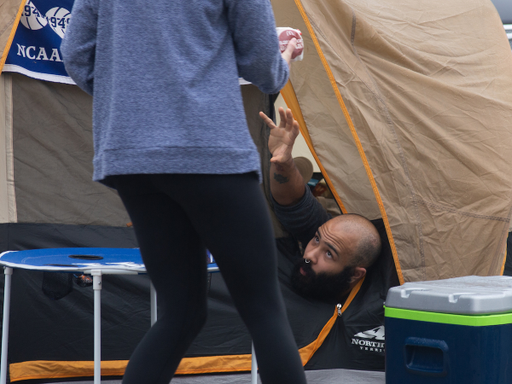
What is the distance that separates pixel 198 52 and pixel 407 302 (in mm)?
903

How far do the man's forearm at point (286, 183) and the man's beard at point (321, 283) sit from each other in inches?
9.5

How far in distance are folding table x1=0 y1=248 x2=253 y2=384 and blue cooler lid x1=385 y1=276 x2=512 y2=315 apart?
1.40ft

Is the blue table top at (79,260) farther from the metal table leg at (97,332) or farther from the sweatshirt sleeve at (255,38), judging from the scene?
the sweatshirt sleeve at (255,38)

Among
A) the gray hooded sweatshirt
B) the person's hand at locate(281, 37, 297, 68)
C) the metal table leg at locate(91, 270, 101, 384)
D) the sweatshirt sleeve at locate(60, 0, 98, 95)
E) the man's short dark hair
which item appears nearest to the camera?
the gray hooded sweatshirt

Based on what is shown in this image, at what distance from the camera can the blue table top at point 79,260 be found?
47.3 inches

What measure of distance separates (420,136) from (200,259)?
1131 mm

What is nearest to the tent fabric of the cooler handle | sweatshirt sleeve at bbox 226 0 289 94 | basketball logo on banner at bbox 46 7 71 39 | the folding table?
the cooler handle

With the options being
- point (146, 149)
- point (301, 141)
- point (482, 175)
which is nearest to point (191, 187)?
point (146, 149)

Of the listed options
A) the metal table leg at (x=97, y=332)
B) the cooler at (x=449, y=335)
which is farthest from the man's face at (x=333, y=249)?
the metal table leg at (x=97, y=332)

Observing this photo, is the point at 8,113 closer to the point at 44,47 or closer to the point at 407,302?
the point at 44,47

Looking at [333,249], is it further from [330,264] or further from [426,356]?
[426,356]

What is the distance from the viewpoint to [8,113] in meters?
1.77

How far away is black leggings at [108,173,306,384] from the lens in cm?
79

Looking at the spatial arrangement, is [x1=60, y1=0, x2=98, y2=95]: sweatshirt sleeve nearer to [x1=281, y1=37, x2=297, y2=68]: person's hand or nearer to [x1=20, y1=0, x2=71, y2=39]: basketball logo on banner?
[x1=281, y1=37, x2=297, y2=68]: person's hand
